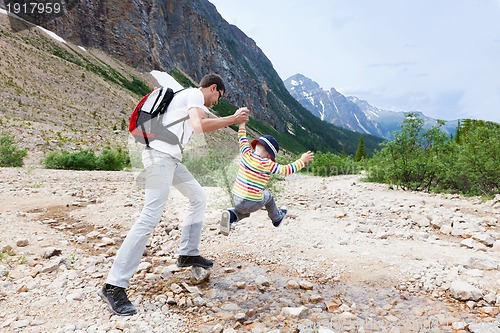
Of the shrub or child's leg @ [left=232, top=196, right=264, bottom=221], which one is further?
the shrub

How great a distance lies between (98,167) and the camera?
1961 cm

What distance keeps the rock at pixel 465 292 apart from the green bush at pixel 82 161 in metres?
18.6

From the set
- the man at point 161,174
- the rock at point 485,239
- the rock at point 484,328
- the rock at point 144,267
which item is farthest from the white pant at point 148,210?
the rock at point 485,239

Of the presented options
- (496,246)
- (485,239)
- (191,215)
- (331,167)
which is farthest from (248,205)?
(331,167)

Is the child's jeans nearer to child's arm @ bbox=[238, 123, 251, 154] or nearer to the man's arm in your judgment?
child's arm @ bbox=[238, 123, 251, 154]

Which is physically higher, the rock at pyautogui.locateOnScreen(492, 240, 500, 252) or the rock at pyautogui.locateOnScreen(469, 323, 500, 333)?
the rock at pyautogui.locateOnScreen(492, 240, 500, 252)

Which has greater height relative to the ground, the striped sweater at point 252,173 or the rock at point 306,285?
the striped sweater at point 252,173

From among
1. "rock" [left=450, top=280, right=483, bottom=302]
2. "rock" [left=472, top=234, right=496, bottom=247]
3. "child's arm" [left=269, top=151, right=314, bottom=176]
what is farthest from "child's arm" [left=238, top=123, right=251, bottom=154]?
"rock" [left=472, top=234, right=496, bottom=247]

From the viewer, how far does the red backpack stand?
3.74m

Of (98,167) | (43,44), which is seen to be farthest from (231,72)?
(98,167)

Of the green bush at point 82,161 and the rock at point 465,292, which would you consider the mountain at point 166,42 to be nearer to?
the green bush at point 82,161

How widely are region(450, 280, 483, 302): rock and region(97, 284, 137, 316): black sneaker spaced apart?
3644 mm

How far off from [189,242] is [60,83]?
2390 inches

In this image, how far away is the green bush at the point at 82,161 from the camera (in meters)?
18.0
